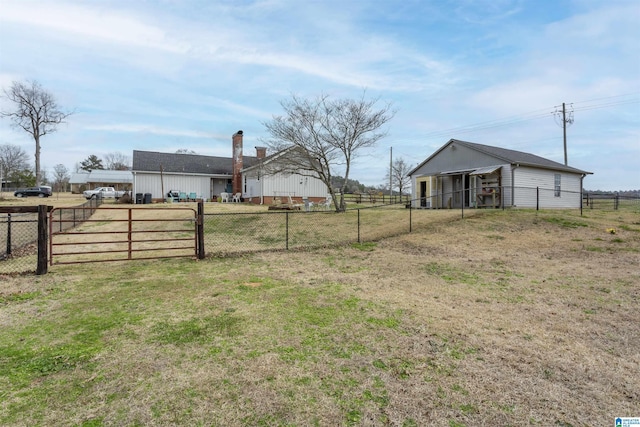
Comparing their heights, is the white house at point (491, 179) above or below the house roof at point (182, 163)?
below

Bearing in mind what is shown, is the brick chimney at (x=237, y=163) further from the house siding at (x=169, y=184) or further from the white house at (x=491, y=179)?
the white house at (x=491, y=179)

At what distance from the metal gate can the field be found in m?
1.26

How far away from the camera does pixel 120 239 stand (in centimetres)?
1321

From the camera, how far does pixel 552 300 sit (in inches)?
209

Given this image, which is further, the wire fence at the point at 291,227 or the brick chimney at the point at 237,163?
the brick chimney at the point at 237,163

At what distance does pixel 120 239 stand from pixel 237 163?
68.8 ft

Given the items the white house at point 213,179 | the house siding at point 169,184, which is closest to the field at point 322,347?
the white house at point 213,179

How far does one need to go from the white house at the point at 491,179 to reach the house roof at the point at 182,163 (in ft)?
53.4

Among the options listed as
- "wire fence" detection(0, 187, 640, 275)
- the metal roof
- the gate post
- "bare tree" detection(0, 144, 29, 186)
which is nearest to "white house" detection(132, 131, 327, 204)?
"wire fence" detection(0, 187, 640, 275)

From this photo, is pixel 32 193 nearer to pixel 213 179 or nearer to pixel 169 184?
pixel 169 184

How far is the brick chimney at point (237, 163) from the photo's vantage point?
32469 millimetres

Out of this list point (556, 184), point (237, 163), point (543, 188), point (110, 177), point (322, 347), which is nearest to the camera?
point (322, 347)

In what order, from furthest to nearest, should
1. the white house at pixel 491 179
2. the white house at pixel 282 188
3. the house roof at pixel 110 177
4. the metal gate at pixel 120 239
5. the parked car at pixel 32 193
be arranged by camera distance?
the house roof at pixel 110 177
the parked car at pixel 32 193
the white house at pixel 282 188
the white house at pixel 491 179
the metal gate at pixel 120 239

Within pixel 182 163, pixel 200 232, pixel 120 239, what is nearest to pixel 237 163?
pixel 182 163
